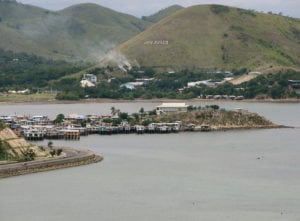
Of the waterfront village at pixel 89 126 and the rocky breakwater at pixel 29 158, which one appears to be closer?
the rocky breakwater at pixel 29 158

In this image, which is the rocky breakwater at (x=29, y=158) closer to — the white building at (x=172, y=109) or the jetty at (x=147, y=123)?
the jetty at (x=147, y=123)

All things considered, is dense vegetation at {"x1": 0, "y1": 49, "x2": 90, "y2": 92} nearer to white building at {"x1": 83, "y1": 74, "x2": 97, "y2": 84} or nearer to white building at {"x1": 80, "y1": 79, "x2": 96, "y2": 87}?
white building at {"x1": 83, "y1": 74, "x2": 97, "y2": 84}

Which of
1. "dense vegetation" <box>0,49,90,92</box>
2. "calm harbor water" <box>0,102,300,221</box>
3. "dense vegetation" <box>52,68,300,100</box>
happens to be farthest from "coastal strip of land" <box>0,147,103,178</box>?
"dense vegetation" <box>0,49,90,92</box>

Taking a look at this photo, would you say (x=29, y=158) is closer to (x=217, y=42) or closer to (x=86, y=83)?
(x=86, y=83)

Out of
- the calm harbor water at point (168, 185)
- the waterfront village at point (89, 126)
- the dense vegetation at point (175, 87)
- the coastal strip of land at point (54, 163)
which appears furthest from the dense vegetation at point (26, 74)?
the coastal strip of land at point (54, 163)

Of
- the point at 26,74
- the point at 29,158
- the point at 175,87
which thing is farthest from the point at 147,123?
the point at 26,74

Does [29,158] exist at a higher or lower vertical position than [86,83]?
lower
